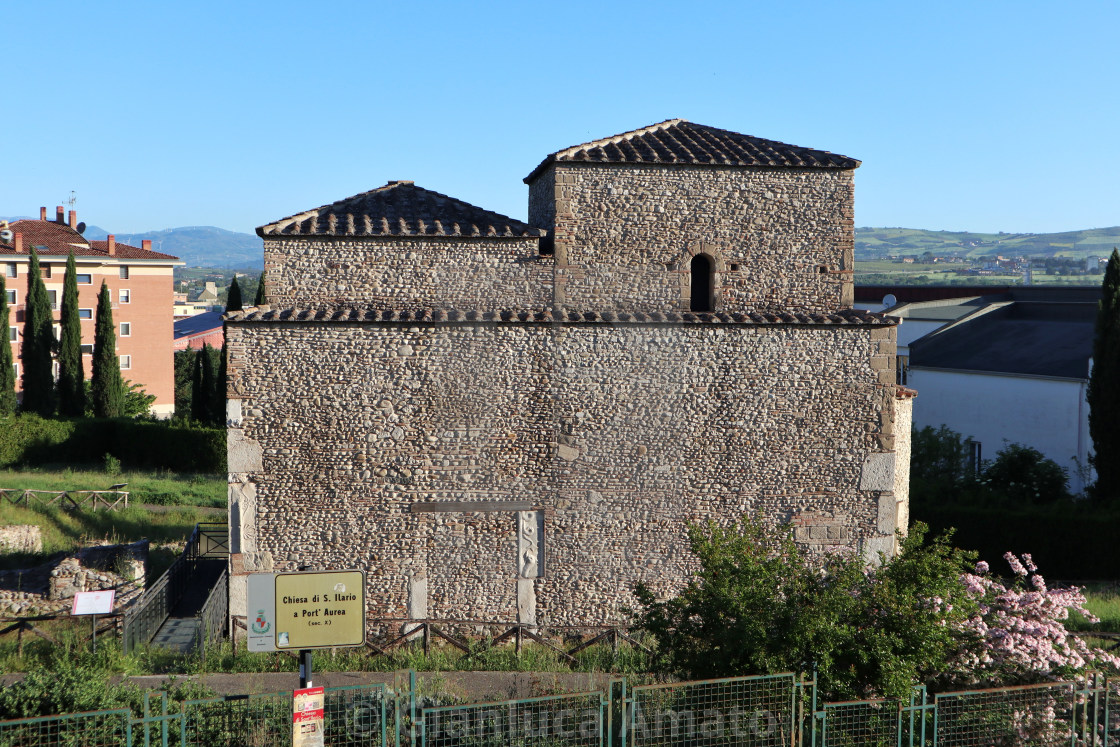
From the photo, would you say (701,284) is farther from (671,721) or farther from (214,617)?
(214,617)

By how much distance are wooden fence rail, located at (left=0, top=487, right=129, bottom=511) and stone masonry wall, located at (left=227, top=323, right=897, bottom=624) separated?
12.9 m

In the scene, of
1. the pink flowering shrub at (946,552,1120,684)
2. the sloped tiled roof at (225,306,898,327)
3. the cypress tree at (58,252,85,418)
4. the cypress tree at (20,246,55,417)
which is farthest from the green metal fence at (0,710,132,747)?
the cypress tree at (58,252,85,418)

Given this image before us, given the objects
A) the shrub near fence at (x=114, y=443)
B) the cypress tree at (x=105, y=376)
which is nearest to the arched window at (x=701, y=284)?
the shrub near fence at (x=114, y=443)

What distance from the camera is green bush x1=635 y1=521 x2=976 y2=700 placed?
28.9 ft

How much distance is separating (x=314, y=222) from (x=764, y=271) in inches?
274

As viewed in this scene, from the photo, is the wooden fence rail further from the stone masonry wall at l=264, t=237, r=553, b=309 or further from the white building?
the white building

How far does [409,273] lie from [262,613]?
22.4ft

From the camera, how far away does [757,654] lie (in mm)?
8773

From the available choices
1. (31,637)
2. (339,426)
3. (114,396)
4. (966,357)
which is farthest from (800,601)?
(114,396)

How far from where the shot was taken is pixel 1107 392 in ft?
76.1

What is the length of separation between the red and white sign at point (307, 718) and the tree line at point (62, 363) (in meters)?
32.3

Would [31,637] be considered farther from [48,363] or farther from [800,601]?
[48,363]

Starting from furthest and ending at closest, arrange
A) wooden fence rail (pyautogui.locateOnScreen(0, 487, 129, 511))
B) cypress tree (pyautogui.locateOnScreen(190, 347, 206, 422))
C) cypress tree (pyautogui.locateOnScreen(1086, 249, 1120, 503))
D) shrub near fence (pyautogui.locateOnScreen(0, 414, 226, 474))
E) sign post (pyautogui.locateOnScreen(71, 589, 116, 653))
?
cypress tree (pyautogui.locateOnScreen(190, 347, 206, 422))
shrub near fence (pyautogui.locateOnScreen(0, 414, 226, 474))
cypress tree (pyautogui.locateOnScreen(1086, 249, 1120, 503))
wooden fence rail (pyautogui.locateOnScreen(0, 487, 129, 511))
sign post (pyautogui.locateOnScreen(71, 589, 116, 653))

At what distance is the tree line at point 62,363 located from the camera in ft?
118
